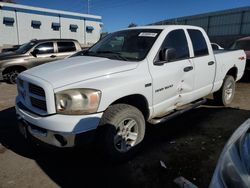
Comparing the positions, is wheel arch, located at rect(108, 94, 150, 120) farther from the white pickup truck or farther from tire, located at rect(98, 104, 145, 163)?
tire, located at rect(98, 104, 145, 163)

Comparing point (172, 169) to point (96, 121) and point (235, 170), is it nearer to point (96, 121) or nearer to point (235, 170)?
point (96, 121)

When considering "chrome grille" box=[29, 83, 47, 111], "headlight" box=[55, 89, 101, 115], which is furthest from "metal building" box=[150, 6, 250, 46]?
"chrome grille" box=[29, 83, 47, 111]

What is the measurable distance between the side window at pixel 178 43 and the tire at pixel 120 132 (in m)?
1.25

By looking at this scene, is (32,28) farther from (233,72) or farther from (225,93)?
(225,93)

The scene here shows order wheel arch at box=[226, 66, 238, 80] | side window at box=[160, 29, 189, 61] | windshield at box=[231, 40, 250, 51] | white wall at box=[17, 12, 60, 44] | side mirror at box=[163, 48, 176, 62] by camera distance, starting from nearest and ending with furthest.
→ 1. side mirror at box=[163, 48, 176, 62]
2. side window at box=[160, 29, 189, 61]
3. wheel arch at box=[226, 66, 238, 80]
4. windshield at box=[231, 40, 250, 51]
5. white wall at box=[17, 12, 60, 44]

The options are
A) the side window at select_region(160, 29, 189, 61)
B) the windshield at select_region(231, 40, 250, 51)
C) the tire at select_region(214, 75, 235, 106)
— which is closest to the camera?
the side window at select_region(160, 29, 189, 61)

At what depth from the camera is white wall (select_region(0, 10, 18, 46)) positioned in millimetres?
27900

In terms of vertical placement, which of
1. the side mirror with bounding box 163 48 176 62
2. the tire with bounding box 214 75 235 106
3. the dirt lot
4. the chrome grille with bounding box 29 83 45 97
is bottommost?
the dirt lot

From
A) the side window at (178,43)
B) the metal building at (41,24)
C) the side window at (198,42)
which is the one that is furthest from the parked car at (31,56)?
the metal building at (41,24)

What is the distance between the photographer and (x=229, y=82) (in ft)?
18.6

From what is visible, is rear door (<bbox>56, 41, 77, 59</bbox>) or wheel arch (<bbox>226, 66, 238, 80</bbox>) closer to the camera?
wheel arch (<bbox>226, 66, 238, 80</bbox>)

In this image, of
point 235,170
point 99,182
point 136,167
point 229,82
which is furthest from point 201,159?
point 229,82

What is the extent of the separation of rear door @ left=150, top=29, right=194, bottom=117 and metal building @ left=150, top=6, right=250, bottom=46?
2385cm

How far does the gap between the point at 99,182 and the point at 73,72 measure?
143 centimetres
